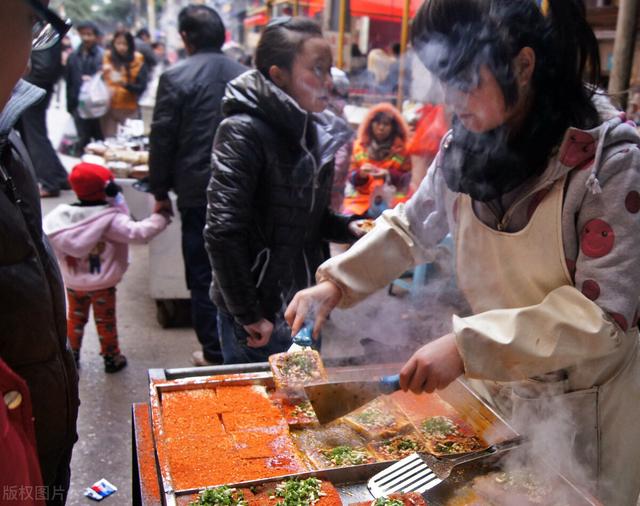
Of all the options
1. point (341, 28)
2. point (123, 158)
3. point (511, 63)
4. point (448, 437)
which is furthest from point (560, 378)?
point (341, 28)

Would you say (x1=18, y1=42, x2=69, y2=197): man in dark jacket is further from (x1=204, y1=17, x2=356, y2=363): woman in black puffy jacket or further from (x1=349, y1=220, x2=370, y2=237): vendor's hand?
(x1=349, y1=220, x2=370, y2=237): vendor's hand

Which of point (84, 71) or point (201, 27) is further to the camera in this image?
point (84, 71)

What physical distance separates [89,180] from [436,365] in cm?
321

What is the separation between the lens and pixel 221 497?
1.60m

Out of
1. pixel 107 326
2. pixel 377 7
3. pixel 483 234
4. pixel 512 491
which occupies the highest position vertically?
pixel 377 7

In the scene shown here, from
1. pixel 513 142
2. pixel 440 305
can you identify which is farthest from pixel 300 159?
pixel 440 305

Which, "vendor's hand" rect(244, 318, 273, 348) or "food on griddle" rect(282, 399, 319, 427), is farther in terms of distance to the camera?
"vendor's hand" rect(244, 318, 273, 348)

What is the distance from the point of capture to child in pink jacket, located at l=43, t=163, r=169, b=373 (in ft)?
13.3

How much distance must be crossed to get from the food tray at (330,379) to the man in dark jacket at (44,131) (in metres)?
6.33

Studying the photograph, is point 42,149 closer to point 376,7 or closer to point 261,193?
point 376,7

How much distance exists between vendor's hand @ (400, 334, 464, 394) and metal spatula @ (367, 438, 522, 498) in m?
0.30

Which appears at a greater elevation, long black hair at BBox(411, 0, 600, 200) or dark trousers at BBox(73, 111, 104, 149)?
long black hair at BBox(411, 0, 600, 200)

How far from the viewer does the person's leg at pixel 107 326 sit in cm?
428

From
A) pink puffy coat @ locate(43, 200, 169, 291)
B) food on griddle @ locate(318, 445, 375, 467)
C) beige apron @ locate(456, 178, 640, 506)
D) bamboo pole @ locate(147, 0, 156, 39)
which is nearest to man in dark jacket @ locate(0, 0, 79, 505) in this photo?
food on griddle @ locate(318, 445, 375, 467)
